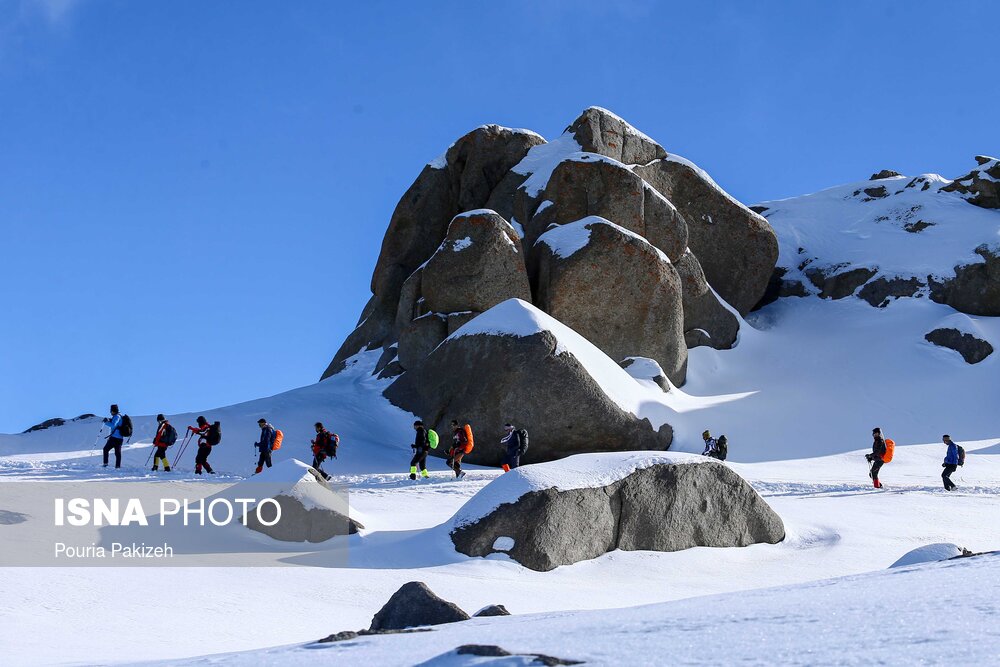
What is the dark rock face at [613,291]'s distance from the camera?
33.0m

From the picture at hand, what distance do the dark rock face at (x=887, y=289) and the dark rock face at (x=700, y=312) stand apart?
6.61 m

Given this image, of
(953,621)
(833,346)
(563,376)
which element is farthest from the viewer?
(833,346)

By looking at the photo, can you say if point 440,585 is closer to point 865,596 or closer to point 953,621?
point 865,596

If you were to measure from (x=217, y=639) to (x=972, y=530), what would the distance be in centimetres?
1436

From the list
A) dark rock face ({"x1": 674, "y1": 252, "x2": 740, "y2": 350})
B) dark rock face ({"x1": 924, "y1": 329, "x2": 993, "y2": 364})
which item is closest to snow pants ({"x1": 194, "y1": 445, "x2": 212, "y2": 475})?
dark rock face ({"x1": 674, "y1": 252, "x2": 740, "y2": 350})

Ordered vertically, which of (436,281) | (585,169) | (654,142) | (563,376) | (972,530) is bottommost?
(972,530)

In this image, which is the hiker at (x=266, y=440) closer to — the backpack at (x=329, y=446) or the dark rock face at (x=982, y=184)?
the backpack at (x=329, y=446)

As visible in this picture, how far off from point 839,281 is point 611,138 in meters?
11.5

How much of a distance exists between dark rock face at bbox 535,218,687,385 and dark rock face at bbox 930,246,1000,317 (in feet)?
41.5

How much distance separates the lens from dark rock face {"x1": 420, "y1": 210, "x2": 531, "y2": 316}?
32.2 metres

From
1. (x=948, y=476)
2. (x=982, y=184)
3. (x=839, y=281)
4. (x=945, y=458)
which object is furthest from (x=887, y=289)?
(x=948, y=476)

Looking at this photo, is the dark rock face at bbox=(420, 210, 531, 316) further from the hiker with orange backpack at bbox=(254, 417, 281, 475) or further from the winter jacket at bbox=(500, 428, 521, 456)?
the hiker with orange backpack at bbox=(254, 417, 281, 475)

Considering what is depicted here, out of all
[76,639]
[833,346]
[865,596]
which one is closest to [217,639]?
[76,639]

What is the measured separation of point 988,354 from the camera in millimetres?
35406
